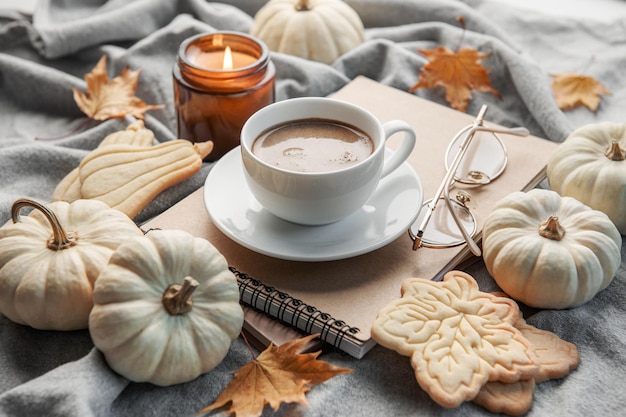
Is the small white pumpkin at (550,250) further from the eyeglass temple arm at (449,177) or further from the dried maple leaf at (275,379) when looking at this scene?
the dried maple leaf at (275,379)

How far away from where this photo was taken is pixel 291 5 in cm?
190

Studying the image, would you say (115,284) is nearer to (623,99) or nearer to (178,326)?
(178,326)

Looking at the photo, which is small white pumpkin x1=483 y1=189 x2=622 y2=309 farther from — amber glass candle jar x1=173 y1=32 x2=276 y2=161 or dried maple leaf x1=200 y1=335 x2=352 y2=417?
amber glass candle jar x1=173 y1=32 x2=276 y2=161

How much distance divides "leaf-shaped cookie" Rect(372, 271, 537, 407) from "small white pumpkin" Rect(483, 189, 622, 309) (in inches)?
2.2

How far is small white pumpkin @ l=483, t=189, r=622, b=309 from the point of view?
115 centimetres

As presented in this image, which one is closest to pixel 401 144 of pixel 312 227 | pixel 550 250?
pixel 312 227

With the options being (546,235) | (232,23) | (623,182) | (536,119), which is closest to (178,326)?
(546,235)

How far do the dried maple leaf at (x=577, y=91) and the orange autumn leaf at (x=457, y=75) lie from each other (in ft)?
0.52

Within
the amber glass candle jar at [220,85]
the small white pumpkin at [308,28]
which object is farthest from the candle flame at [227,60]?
the small white pumpkin at [308,28]

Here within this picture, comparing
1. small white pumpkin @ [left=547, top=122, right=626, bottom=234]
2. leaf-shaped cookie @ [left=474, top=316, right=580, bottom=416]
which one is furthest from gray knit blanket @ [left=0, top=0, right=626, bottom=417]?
small white pumpkin @ [left=547, top=122, right=626, bottom=234]

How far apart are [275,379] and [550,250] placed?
0.48m

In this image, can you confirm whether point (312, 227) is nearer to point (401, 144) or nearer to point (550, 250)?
point (401, 144)

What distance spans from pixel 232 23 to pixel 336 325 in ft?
3.98

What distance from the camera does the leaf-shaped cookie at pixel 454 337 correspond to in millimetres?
1018
